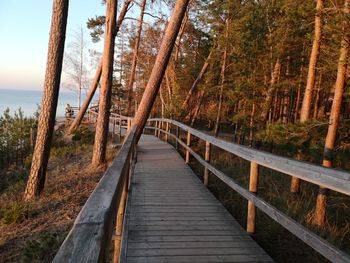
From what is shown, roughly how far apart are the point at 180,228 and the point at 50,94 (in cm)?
571

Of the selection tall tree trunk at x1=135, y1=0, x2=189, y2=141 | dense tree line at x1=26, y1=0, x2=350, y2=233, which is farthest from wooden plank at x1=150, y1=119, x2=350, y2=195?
tall tree trunk at x1=135, y1=0, x2=189, y2=141

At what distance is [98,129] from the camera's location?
32.7ft

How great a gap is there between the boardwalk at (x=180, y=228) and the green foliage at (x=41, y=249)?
1472mm

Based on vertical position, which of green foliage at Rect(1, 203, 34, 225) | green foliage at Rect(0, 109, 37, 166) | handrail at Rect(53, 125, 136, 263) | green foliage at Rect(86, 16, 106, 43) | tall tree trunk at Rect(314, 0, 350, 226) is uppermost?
green foliage at Rect(86, 16, 106, 43)

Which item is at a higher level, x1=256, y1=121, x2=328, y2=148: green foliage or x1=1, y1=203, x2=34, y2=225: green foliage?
x1=256, y1=121, x2=328, y2=148: green foliage

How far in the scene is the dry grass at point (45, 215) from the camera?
5.09 m

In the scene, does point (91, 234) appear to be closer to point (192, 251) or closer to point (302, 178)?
point (302, 178)

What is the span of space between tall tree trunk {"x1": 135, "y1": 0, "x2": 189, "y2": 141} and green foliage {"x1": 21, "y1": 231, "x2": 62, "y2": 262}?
4.10 meters

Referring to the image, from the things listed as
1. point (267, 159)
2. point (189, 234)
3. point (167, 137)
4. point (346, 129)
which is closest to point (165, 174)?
point (189, 234)

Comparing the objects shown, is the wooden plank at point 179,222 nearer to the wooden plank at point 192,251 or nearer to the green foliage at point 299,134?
the wooden plank at point 192,251

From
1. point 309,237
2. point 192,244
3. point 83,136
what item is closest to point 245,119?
point 83,136

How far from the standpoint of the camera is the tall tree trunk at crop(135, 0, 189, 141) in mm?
8258

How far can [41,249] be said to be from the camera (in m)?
4.92

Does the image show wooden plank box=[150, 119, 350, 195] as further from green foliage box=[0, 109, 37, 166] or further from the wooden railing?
green foliage box=[0, 109, 37, 166]
